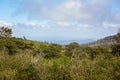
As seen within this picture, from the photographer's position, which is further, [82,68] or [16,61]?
[16,61]

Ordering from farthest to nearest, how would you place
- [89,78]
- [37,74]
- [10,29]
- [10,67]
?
[10,29], [10,67], [37,74], [89,78]

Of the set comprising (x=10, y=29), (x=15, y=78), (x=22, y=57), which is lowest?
(x=15, y=78)

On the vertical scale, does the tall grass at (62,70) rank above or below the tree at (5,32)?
below

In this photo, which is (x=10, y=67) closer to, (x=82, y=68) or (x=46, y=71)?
(x=46, y=71)

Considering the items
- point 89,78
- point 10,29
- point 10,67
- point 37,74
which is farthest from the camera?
point 10,29

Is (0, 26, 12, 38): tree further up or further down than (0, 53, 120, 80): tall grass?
further up

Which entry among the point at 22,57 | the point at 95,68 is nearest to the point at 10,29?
the point at 22,57

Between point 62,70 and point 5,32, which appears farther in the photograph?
point 5,32

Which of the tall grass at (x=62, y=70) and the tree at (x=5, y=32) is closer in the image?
the tall grass at (x=62, y=70)

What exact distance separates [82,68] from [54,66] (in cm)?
242

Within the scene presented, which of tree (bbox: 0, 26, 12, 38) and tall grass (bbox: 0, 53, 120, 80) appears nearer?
tall grass (bbox: 0, 53, 120, 80)

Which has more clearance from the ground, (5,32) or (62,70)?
(5,32)

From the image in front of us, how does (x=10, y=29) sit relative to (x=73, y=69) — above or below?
above

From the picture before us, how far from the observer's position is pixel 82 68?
18.4 meters
